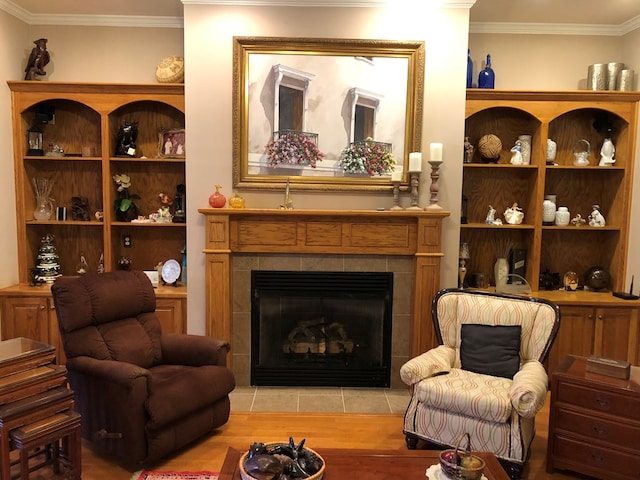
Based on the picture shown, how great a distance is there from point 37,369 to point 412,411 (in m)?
2.02

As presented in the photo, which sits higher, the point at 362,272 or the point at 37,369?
the point at 362,272

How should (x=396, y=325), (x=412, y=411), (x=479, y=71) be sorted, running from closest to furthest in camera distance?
1. (x=412, y=411)
2. (x=396, y=325)
3. (x=479, y=71)

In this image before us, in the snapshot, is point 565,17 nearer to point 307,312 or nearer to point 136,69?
point 307,312

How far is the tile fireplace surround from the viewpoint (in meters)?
3.69

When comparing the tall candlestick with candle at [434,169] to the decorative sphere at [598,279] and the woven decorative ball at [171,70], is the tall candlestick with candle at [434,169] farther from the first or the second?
the woven decorative ball at [171,70]

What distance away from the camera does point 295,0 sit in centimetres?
362

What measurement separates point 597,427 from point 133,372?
247 cm

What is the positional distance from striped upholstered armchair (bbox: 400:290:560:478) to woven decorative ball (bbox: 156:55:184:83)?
269 cm

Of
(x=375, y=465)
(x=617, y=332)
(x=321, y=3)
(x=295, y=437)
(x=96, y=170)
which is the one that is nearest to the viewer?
(x=375, y=465)

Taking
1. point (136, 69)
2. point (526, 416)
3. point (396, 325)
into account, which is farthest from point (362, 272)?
point (136, 69)

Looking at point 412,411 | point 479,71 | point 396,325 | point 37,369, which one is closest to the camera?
point 37,369

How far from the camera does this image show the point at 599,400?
263 cm

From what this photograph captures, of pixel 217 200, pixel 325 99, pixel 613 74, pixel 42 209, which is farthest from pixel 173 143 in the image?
pixel 613 74

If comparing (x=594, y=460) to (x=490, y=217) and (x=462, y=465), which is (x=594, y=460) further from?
(x=490, y=217)
